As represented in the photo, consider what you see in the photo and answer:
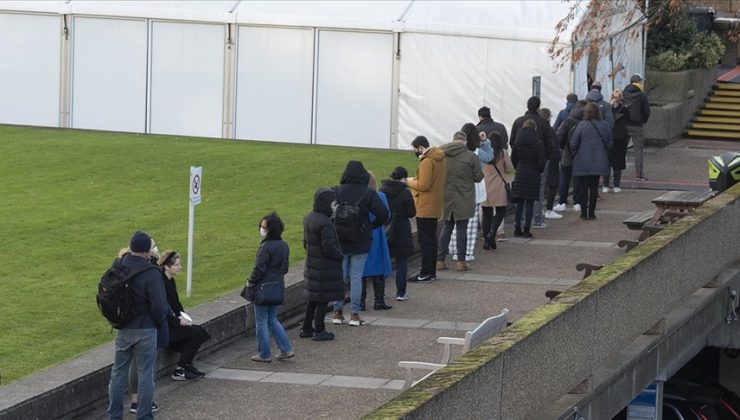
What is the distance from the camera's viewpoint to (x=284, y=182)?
22844 mm

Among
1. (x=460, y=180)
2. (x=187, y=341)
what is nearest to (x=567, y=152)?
(x=460, y=180)

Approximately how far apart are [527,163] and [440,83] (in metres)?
8.85

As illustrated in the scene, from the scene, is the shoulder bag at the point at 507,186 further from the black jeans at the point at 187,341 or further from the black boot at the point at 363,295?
the black jeans at the point at 187,341

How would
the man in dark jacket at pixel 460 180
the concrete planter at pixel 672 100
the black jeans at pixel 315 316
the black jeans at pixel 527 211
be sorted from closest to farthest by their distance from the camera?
the black jeans at pixel 315 316, the man in dark jacket at pixel 460 180, the black jeans at pixel 527 211, the concrete planter at pixel 672 100

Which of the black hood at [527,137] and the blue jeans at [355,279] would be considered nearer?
the blue jeans at [355,279]

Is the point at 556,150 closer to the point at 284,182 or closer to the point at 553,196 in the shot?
the point at 553,196

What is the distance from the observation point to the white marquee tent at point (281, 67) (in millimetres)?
28125

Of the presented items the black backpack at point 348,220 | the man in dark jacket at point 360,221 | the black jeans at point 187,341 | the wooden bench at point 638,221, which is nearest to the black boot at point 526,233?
the wooden bench at point 638,221

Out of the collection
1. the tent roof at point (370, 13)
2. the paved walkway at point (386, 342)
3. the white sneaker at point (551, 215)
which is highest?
the tent roof at point (370, 13)

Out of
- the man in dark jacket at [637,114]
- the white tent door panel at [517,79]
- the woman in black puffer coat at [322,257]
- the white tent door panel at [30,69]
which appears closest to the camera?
the woman in black puffer coat at [322,257]

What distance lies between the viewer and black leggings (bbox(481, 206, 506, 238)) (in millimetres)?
19172

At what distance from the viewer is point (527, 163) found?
64.7 feet

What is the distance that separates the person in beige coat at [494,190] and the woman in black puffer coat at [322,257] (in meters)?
5.36

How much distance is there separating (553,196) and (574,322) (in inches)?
462
